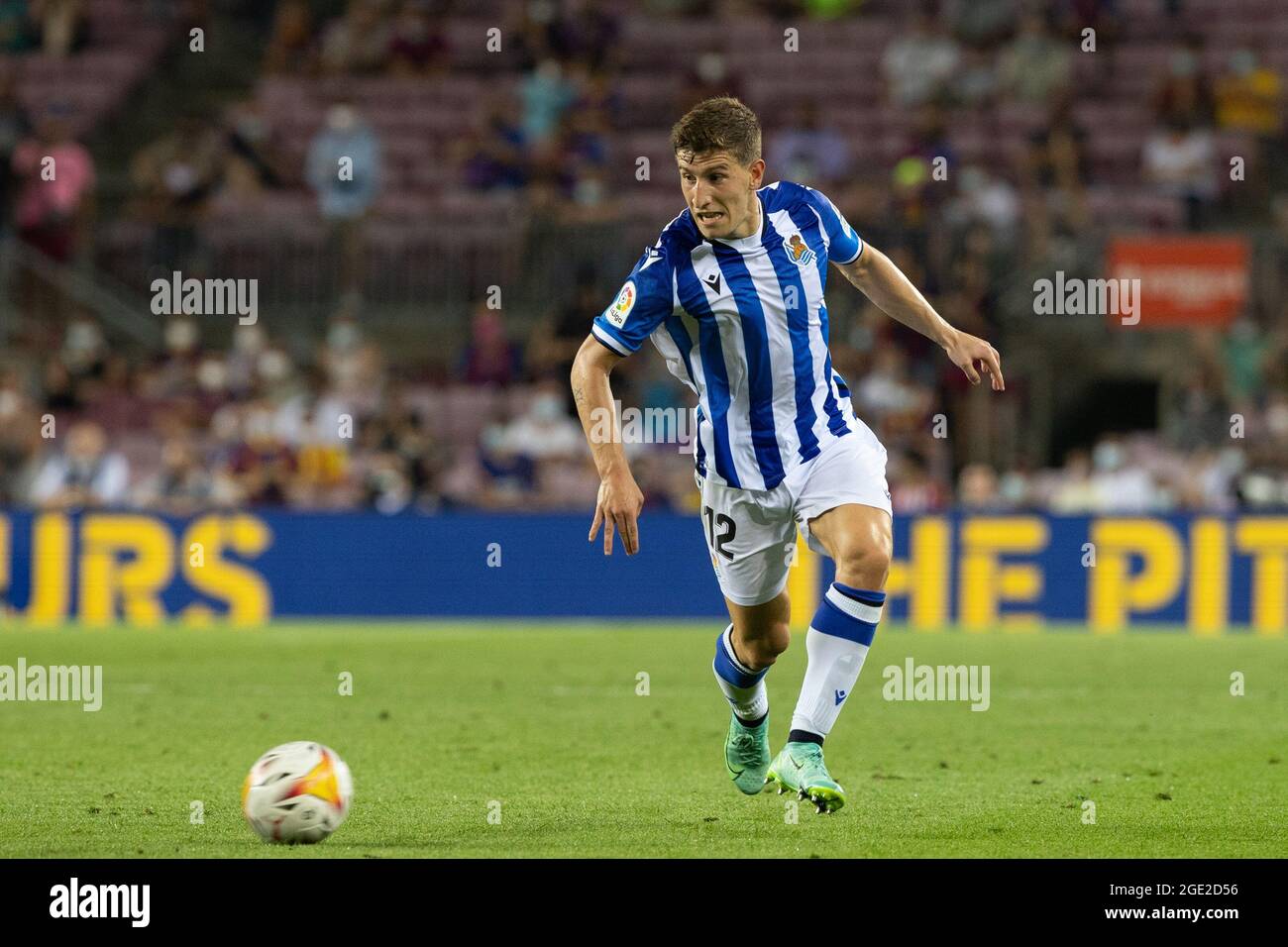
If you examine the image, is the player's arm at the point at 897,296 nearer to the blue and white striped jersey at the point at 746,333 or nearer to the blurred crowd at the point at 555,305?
the blue and white striped jersey at the point at 746,333

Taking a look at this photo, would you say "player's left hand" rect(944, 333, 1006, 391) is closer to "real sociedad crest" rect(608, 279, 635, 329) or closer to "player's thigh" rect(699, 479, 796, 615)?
"player's thigh" rect(699, 479, 796, 615)

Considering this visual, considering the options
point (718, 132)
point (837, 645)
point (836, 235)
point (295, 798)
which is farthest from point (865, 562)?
point (295, 798)

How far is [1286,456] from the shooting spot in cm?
1923

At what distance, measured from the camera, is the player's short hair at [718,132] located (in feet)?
24.4

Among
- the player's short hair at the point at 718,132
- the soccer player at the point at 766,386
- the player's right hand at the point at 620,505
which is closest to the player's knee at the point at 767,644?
the soccer player at the point at 766,386

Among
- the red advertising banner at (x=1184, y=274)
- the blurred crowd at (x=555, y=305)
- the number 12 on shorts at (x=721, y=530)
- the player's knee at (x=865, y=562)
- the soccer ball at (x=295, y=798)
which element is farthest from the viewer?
the red advertising banner at (x=1184, y=274)

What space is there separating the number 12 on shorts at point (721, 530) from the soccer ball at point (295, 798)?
175 centimetres

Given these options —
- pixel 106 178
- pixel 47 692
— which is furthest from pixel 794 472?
pixel 106 178

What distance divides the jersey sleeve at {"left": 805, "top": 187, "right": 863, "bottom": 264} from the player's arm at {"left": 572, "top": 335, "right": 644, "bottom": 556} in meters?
1.00

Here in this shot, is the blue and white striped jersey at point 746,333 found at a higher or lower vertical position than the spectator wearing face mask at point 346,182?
lower

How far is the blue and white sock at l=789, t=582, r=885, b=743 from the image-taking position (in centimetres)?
759

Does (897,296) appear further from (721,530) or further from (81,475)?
(81,475)
